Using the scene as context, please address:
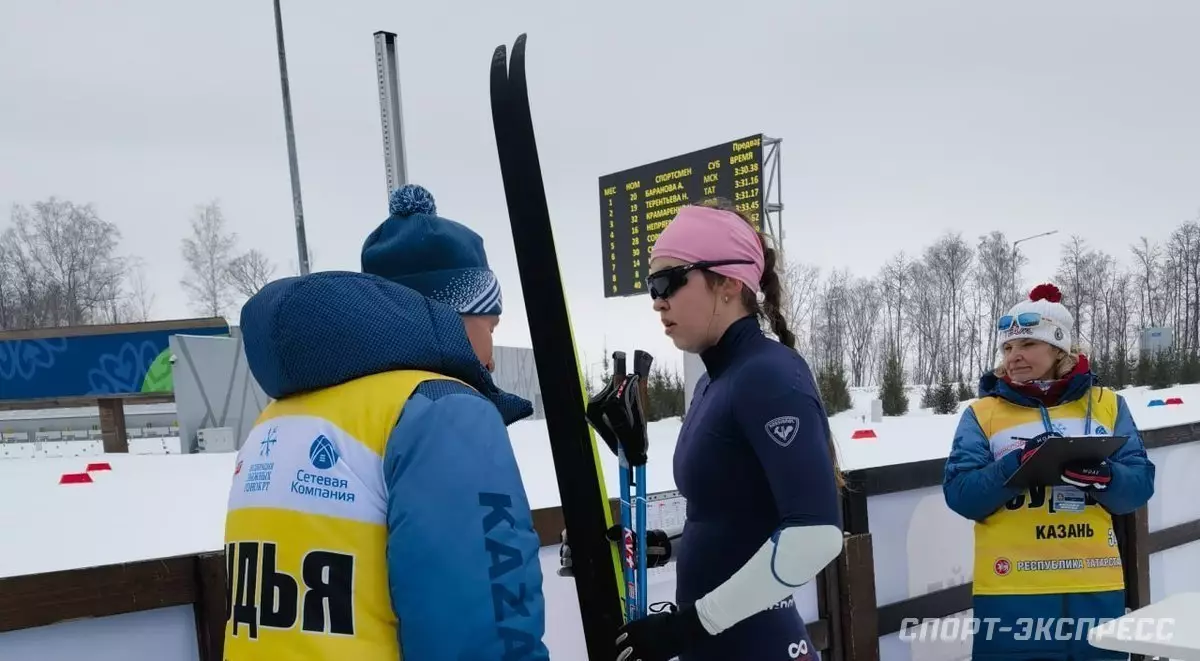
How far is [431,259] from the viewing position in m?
1.37

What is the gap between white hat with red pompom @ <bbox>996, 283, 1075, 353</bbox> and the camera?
286cm

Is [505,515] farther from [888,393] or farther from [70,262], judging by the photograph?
[70,262]

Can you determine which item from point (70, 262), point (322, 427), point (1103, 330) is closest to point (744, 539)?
point (322, 427)

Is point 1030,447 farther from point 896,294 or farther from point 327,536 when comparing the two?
point 896,294

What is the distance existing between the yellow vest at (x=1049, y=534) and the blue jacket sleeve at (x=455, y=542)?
2.34m

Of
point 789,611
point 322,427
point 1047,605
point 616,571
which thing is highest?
point 322,427

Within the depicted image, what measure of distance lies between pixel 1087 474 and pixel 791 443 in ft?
5.52

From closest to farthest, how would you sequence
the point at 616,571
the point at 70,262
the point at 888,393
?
1. the point at 616,571
2. the point at 888,393
3. the point at 70,262

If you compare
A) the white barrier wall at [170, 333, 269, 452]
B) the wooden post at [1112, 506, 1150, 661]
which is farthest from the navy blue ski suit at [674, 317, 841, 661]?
the white barrier wall at [170, 333, 269, 452]

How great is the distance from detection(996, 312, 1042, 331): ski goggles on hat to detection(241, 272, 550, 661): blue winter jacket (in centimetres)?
237

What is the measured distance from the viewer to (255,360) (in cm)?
117

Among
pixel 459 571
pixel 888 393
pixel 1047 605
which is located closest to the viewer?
pixel 459 571

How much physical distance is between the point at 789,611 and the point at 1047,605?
1530mm

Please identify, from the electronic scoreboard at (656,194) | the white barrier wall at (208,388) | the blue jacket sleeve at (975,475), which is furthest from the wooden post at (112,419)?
the blue jacket sleeve at (975,475)
